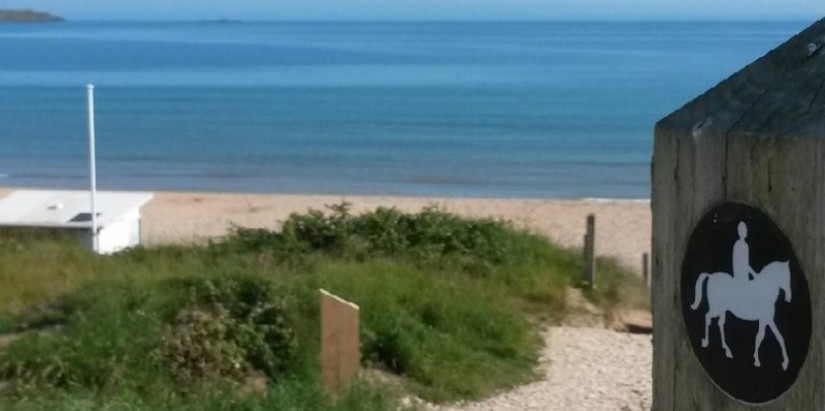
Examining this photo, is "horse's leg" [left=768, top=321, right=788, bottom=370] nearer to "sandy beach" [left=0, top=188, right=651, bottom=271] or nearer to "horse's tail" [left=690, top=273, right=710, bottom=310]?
"horse's tail" [left=690, top=273, right=710, bottom=310]

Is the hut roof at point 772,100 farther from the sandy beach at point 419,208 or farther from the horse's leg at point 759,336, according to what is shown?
the sandy beach at point 419,208

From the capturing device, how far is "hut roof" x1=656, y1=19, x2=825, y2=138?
1.45 metres

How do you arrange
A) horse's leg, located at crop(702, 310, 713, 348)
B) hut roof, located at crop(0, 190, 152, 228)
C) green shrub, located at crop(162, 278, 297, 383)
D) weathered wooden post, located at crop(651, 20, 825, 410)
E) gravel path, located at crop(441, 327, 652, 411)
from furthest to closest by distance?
hut roof, located at crop(0, 190, 152, 228) → gravel path, located at crop(441, 327, 652, 411) → green shrub, located at crop(162, 278, 297, 383) → horse's leg, located at crop(702, 310, 713, 348) → weathered wooden post, located at crop(651, 20, 825, 410)

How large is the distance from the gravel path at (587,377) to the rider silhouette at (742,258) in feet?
19.5

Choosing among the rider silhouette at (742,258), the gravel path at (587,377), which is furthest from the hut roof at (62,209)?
the rider silhouette at (742,258)

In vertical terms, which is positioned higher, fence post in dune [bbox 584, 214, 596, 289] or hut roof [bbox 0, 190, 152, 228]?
hut roof [bbox 0, 190, 152, 228]

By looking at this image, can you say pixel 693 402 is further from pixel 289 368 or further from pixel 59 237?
pixel 59 237

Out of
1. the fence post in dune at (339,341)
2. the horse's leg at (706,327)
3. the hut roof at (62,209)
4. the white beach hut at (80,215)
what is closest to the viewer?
the horse's leg at (706,327)

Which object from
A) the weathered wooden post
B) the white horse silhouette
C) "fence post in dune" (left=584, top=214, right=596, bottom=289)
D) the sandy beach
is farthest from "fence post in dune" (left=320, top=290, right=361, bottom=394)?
the sandy beach

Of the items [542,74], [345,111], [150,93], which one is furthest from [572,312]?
[542,74]

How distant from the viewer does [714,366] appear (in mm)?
1569

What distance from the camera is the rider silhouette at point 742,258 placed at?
4.84 feet

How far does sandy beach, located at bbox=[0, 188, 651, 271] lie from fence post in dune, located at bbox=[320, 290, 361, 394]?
11.5 m

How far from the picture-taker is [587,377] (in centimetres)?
856
